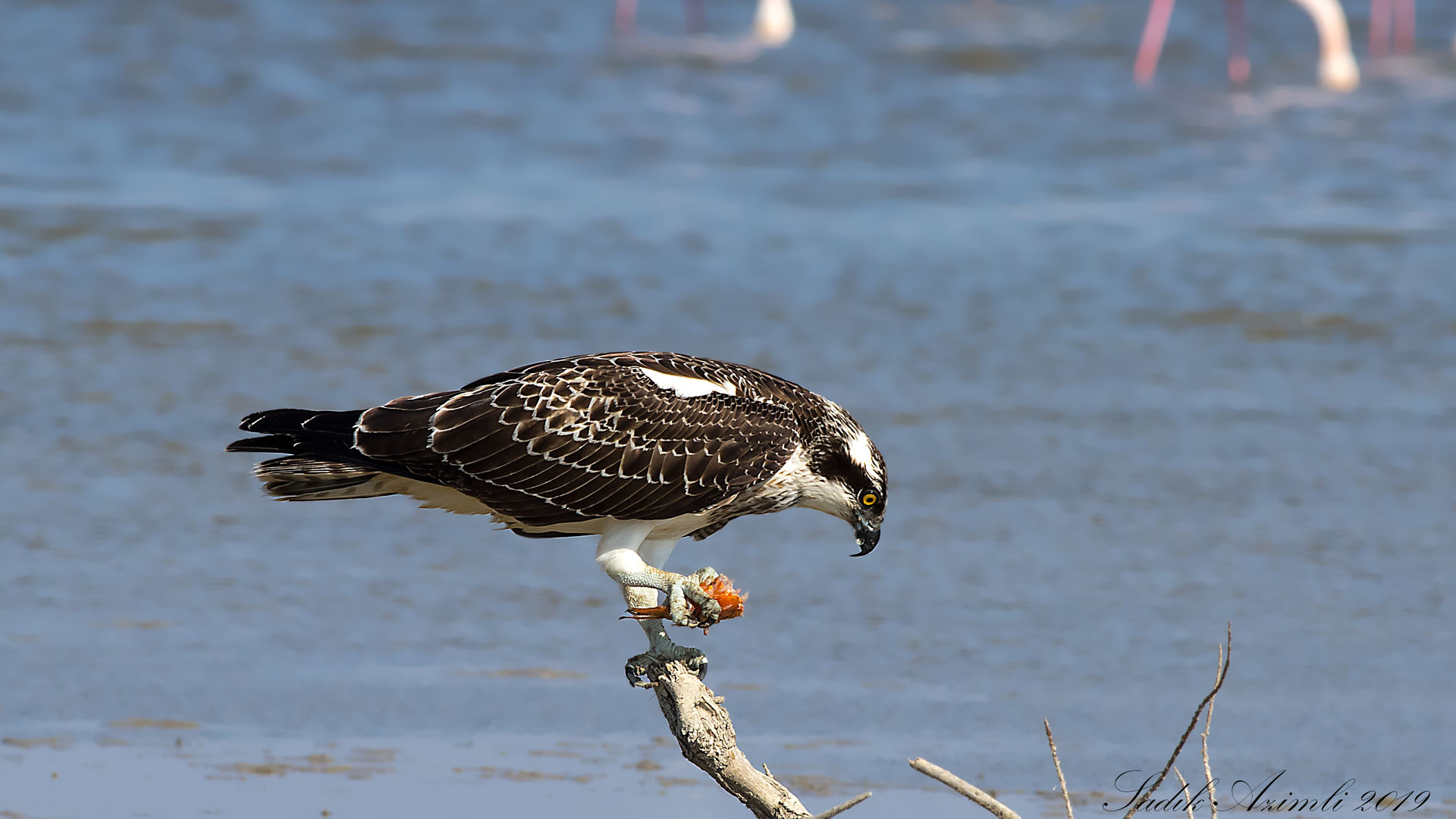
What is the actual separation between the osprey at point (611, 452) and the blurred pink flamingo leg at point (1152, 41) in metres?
15.7

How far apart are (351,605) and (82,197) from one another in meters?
7.95

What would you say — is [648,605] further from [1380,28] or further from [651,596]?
[1380,28]

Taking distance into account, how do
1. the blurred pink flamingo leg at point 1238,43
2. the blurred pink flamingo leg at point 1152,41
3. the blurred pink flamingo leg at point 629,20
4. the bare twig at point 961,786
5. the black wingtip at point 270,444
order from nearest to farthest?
1. the bare twig at point 961,786
2. the black wingtip at point 270,444
3. the blurred pink flamingo leg at point 1152,41
4. the blurred pink flamingo leg at point 1238,43
5. the blurred pink flamingo leg at point 629,20

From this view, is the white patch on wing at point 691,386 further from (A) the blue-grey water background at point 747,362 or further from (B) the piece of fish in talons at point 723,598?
(A) the blue-grey water background at point 747,362

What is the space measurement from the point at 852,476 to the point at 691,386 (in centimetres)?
48

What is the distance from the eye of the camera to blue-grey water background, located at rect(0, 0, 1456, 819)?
253 inches

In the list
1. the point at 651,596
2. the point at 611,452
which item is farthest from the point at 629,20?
the point at 651,596

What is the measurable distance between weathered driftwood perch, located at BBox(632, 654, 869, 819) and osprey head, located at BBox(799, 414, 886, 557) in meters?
0.58

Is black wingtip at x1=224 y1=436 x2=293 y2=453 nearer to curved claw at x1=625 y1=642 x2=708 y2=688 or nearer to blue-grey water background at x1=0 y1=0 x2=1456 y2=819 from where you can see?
curved claw at x1=625 y1=642 x2=708 y2=688

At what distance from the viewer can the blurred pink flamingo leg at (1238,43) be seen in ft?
A: 67.7

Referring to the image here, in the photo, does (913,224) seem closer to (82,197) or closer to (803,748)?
(82,197)

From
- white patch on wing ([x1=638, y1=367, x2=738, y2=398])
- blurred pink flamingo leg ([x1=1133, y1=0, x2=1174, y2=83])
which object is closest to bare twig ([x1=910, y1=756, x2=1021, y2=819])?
white patch on wing ([x1=638, y1=367, x2=738, y2=398])

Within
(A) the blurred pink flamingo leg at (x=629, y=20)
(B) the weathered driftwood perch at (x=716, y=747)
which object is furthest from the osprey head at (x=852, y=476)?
(A) the blurred pink flamingo leg at (x=629, y=20)

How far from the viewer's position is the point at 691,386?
493 cm
